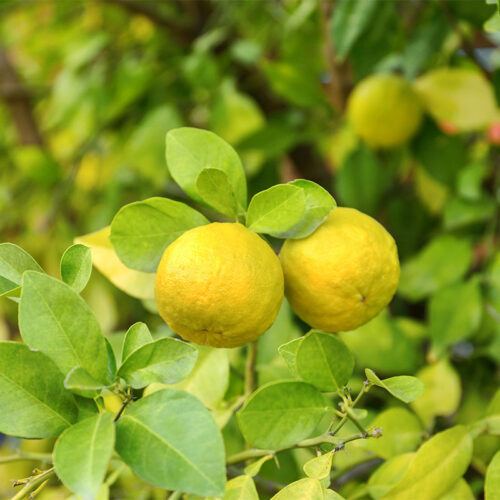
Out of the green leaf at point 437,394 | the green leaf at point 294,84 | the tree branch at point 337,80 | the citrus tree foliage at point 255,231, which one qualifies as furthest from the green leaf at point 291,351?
the tree branch at point 337,80

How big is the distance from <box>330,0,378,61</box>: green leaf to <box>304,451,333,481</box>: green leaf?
1.69 ft

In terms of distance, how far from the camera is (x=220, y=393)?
518 mm

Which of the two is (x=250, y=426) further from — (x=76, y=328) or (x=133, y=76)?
(x=133, y=76)

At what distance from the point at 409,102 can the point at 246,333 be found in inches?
24.3

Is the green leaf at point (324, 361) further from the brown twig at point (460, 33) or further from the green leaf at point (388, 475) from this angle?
the brown twig at point (460, 33)

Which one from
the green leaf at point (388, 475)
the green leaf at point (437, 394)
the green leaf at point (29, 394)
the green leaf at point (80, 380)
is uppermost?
the green leaf at point (80, 380)

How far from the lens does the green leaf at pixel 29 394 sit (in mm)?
360

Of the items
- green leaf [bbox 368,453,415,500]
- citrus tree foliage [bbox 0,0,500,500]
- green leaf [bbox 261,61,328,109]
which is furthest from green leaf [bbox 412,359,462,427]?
green leaf [bbox 261,61,328,109]

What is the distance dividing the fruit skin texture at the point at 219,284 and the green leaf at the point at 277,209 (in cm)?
2

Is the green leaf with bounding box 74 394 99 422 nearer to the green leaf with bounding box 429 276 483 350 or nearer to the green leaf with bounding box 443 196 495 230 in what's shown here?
the green leaf with bounding box 429 276 483 350

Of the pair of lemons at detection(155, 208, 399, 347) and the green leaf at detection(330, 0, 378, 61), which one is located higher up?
the green leaf at detection(330, 0, 378, 61)

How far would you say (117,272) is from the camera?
1.71ft

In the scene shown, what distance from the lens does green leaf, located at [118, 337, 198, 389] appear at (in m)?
0.37

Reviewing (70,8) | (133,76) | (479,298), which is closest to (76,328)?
(479,298)
